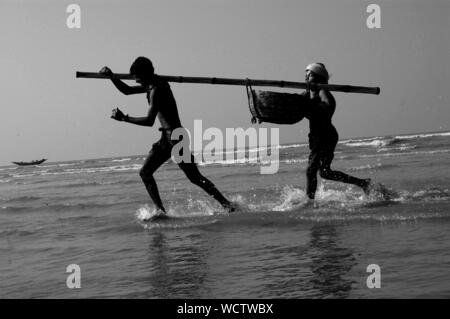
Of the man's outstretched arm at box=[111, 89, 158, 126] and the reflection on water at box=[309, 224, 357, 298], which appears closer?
the reflection on water at box=[309, 224, 357, 298]

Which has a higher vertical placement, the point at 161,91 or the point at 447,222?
the point at 161,91

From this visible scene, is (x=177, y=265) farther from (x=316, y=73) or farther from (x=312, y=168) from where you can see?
(x=316, y=73)

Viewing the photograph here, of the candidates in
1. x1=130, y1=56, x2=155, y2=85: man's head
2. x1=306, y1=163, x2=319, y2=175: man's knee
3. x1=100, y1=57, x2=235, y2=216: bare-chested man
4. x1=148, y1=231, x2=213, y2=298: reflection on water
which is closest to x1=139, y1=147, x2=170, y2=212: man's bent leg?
x1=100, y1=57, x2=235, y2=216: bare-chested man

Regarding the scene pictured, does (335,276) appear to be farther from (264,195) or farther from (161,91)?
(264,195)

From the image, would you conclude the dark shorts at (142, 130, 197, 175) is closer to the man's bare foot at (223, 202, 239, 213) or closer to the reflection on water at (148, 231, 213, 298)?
the man's bare foot at (223, 202, 239, 213)

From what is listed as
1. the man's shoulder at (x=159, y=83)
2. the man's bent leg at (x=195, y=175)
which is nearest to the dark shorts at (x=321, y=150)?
the man's bent leg at (x=195, y=175)

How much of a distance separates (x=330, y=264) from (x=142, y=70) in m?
3.61

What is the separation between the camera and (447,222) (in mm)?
5062

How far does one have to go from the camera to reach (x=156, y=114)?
21.2ft

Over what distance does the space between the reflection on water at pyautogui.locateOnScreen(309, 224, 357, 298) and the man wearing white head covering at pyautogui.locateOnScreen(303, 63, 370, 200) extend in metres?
1.86

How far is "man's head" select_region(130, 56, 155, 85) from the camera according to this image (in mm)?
6418
